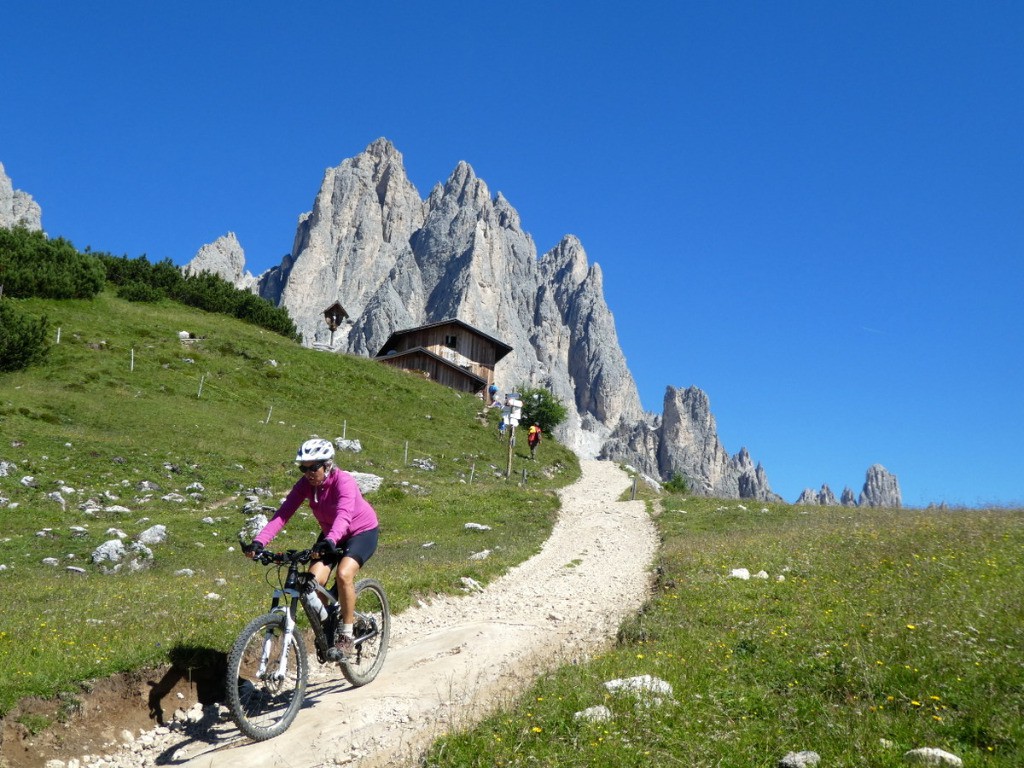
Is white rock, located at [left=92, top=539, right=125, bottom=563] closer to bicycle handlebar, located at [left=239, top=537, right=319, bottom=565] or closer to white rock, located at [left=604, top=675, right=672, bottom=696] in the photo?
bicycle handlebar, located at [left=239, top=537, right=319, bottom=565]

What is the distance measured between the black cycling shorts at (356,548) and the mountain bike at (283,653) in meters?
0.34

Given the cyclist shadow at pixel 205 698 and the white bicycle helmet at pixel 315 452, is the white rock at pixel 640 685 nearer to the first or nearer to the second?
the cyclist shadow at pixel 205 698

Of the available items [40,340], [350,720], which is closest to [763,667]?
[350,720]

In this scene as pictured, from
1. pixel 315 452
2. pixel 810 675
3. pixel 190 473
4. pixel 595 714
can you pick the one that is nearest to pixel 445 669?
pixel 595 714

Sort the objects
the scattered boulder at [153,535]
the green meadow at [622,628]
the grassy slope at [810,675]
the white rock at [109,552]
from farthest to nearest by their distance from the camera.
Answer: the scattered boulder at [153,535], the white rock at [109,552], the green meadow at [622,628], the grassy slope at [810,675]

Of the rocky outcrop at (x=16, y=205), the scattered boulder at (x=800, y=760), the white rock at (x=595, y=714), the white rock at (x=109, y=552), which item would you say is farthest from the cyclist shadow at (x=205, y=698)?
the rocky outcrop at (x=16, y=205)

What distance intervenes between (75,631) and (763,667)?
9703mm

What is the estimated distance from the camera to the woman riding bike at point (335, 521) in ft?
27.8

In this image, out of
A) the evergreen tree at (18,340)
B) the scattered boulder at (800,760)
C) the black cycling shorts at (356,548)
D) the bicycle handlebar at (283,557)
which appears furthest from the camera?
the evergreen tree at (18,340)

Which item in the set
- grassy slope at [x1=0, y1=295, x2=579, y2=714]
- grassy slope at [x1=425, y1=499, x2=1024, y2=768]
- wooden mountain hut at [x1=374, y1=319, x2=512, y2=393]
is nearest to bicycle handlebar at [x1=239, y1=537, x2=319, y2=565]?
grassy slope at [x1=0, y1=295, x2=579, y2=714]

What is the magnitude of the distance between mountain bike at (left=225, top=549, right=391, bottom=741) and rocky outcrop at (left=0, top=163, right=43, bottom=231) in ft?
669

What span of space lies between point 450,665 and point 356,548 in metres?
2.45

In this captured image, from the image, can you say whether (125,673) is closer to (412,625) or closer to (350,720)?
(350,720)

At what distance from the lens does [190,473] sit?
29.1m
